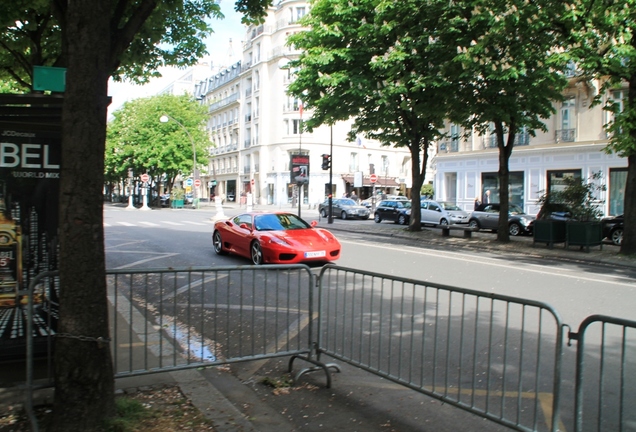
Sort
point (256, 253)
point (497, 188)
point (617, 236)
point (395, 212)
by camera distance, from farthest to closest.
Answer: point (497, 188) < point (395, 212) < point (617, 236) < point (256, 253)

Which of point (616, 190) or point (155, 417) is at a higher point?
point (616, 190)

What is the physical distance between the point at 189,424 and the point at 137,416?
1.21 ft

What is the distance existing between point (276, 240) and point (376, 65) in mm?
10877

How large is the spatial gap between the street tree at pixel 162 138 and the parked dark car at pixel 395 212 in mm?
25663

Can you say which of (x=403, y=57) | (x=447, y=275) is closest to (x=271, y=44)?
(x=403, y=57)

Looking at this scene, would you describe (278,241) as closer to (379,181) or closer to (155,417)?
(155,417)

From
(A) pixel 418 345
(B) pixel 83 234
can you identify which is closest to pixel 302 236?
(A) pixel 418 345

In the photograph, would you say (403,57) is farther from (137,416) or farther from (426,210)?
(137,416)

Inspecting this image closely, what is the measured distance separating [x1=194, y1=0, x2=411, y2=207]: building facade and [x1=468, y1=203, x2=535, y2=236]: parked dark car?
109ft

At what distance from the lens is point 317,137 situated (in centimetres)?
6312

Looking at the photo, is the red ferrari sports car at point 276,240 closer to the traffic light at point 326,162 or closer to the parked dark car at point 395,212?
the traffic light at point 326,162

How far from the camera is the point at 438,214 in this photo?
29.9 meters

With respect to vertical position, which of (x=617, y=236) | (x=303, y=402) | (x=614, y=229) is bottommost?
(x=303, y=402)

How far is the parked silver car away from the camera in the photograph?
98.0ft
